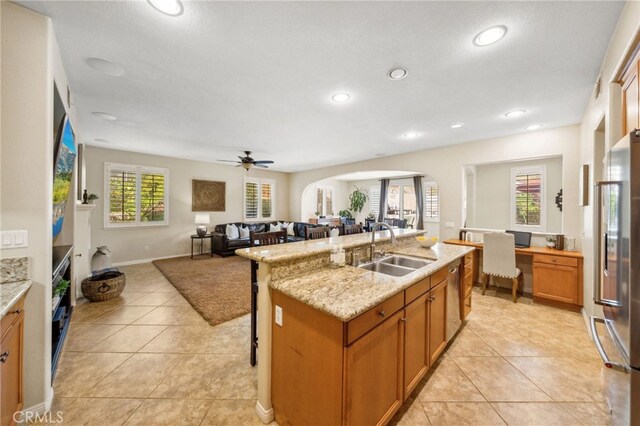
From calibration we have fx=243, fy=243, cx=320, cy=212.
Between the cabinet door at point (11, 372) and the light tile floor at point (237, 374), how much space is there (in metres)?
0.34

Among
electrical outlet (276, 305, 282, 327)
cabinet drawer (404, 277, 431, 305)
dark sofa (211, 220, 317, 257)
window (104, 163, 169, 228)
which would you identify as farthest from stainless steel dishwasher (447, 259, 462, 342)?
window (104, 163, 169, 228)

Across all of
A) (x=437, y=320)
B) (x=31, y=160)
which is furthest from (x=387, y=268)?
(x=31, y=160)

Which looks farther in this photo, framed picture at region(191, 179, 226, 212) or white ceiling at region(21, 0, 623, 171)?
framed picture at region(191, 179, 226, 212)

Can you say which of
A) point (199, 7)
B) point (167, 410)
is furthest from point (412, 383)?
point (199, 7)

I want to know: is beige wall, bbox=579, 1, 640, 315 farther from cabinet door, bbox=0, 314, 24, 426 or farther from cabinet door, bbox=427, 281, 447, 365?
cabinet door, bbox=0, 314, 24, 426

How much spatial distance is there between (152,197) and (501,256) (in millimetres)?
7253

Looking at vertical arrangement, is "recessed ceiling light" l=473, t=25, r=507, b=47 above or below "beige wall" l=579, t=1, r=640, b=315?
above

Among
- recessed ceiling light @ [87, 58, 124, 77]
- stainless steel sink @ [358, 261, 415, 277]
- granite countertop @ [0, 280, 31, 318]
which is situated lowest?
stainless steel sink @ [358, 261, 415, 277]

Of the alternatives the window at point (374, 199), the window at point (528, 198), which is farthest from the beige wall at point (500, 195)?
the window at point (374, 199)

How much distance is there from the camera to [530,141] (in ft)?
12.6

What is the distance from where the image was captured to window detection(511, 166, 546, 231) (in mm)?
5086

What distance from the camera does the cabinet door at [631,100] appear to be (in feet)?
4.71

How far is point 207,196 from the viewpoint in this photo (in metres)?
6.80

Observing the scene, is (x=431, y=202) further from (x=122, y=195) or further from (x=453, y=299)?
(x=122, y=195)
